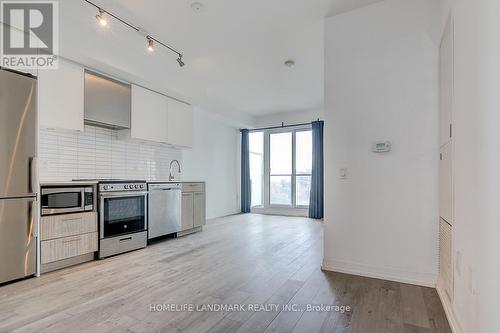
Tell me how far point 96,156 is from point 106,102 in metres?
0.82

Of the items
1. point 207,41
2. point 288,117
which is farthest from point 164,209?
point 288,117

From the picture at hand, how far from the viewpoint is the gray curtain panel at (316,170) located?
6.53 meters

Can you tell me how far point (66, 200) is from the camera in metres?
2.96

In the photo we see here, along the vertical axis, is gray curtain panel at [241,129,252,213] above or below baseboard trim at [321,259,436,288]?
above

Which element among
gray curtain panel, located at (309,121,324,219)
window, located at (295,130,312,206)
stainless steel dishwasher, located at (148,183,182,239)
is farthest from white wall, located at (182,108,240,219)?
gray curtain panel, located at (309,121,324,219)

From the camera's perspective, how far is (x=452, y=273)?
1.91m

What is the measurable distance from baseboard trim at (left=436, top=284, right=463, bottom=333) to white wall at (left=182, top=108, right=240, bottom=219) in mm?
4631

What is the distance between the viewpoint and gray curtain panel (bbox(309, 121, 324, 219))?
21.4 ft

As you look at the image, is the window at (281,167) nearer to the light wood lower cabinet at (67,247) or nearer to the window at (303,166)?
the window at (303,166)

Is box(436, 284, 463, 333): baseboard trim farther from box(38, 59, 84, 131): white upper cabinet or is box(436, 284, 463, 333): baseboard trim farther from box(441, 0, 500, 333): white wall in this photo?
box(38, 59, 84, 131): white upper cabinet

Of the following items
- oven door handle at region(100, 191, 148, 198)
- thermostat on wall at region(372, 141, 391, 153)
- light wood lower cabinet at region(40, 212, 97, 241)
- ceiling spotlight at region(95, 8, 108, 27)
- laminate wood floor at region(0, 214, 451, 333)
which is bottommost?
laminate wood floor at region(0, 214, 451, 333)

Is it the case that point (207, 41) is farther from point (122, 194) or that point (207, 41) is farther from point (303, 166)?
point (303, 166)

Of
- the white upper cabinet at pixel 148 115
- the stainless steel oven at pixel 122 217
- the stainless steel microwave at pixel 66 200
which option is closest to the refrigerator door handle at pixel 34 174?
the stainless steel microwave at pixel 66 200

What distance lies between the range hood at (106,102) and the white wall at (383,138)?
9.15ft
